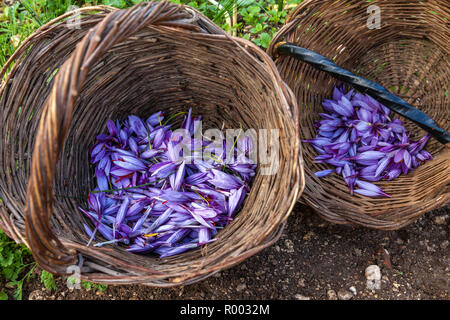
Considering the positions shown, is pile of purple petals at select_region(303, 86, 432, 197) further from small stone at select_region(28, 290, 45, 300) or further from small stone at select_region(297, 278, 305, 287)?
small stone at select_region(28, 290, 45, 300)

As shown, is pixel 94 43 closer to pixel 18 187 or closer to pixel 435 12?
pixel 18 187

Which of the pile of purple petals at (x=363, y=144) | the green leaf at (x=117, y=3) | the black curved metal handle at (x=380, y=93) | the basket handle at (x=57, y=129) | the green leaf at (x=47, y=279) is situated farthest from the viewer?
the green leaf at (x=117, y=3)

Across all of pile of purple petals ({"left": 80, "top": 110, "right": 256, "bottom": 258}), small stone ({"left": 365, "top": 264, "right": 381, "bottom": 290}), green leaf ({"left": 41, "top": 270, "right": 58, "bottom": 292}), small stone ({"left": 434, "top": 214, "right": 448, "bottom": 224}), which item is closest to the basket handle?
pile of purple petals ({"left": 80, "top": 110, "right": 256, "bottom": 258})

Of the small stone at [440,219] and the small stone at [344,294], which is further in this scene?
the small stone at [440,219]

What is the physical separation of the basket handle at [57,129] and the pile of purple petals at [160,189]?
10.6 inches

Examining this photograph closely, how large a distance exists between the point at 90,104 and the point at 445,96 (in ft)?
4.67

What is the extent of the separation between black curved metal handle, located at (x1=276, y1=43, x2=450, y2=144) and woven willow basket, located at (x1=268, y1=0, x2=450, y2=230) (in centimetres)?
12

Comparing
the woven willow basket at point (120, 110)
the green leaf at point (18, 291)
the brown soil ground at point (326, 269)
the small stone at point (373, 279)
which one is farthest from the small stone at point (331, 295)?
the green leaf at point (18, 291)

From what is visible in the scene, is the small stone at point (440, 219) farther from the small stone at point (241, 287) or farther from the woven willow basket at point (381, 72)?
the small stone at point (241, 287)

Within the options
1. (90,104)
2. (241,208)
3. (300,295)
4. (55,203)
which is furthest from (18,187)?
(300,295)

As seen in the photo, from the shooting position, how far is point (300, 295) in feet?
4.28

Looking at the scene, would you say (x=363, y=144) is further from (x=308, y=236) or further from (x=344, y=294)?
(x=344, y=294)

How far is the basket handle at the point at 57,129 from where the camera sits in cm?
74

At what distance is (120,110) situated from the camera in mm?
1419
